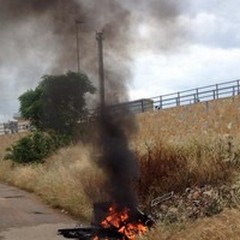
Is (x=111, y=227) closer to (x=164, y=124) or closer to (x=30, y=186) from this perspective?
(x=30, y=186)

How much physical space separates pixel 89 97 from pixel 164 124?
37.0 feet

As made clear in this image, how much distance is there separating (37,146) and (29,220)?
1140 cm

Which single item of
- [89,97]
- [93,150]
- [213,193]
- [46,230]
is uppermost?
[89,97]

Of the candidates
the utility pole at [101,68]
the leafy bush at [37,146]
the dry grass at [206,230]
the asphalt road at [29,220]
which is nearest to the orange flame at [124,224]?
the dry grass at [206,230]

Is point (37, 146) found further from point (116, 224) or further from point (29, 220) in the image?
point (116, 224)

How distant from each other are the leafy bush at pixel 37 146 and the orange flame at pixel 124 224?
43.0ft

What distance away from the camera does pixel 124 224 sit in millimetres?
8328

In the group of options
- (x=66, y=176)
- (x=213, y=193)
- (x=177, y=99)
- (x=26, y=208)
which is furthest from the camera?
(x=177, y=99)

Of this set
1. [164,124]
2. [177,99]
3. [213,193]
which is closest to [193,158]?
[213,193]

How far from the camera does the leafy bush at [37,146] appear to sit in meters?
22.2

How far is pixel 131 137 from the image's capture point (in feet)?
33.6

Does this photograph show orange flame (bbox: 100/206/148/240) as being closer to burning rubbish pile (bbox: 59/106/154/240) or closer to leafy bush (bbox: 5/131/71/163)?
burning rubbish pile (bbox: 59/106/154/240)

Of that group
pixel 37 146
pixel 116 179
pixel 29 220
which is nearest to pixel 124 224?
pixel 116 179

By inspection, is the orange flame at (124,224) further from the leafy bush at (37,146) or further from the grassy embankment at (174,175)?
the leafy bush at (37,146)
